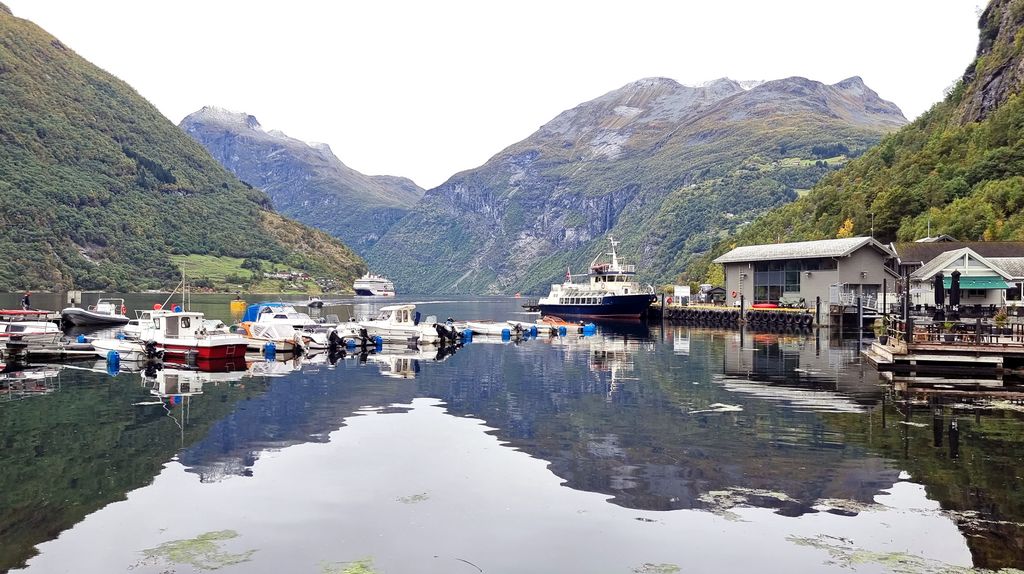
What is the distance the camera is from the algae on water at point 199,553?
45.8 ft

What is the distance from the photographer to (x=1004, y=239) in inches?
3369

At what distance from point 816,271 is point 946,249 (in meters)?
12.5

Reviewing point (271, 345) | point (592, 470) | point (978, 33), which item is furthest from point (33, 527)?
point (978, 33)

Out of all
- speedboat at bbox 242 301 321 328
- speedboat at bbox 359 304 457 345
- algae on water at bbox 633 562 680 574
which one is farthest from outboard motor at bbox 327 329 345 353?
algae on water at bbox 633 562 680 574

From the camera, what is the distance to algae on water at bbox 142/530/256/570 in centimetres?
1395

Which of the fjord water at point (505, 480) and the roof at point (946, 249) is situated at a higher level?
the roof at point (946, 249)

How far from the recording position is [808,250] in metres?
87.8

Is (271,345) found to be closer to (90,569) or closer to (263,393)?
(263,393)

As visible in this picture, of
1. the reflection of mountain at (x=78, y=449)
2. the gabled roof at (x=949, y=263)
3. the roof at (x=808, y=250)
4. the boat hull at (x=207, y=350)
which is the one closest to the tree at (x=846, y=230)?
the roof at (x=808, y=250)

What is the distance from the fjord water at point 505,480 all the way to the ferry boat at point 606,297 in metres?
72.0

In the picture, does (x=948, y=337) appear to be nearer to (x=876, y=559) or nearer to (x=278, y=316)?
(x=876, y=559)

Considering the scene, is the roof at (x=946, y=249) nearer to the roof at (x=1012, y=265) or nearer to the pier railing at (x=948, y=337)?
the roof at (x=1012, y=265)

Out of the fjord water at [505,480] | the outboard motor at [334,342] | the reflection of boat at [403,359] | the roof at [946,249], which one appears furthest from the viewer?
the roof at [946,249]

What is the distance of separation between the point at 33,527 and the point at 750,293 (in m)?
90.0
